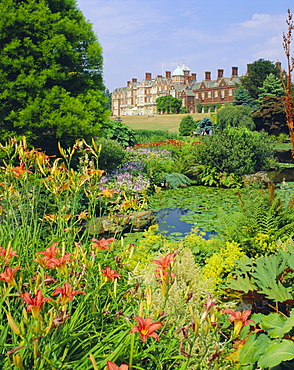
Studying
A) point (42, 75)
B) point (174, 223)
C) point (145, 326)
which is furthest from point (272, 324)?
point (42, 75)

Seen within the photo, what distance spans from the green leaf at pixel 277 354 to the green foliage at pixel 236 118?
30632 mm

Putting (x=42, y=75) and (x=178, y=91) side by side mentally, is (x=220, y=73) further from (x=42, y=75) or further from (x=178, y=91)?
(x=42, y=75)

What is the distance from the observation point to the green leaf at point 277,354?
170 cm

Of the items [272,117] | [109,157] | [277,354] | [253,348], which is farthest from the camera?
[272,117]

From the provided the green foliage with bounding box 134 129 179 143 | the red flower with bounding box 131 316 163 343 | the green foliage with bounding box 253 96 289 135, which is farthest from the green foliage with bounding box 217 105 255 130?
the red flower with bounding box 131 316 163 343

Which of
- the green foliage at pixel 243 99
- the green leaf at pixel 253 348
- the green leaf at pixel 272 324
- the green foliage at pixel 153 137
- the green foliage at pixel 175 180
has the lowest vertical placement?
the green foliage at pixel 175 180

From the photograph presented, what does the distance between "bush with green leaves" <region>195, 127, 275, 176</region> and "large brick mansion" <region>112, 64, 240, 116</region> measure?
162ft

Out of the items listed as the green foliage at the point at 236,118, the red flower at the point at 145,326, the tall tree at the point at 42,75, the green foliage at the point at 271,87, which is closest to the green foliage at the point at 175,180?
the tall tree at the point at 42,75

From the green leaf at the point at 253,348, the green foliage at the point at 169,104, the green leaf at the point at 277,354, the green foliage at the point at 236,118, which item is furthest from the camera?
the green foliage at the point at 169,104

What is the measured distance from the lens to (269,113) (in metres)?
31.1

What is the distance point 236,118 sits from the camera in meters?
31.7

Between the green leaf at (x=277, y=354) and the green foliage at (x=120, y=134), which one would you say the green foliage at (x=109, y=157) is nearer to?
the green foliage at (x=120, y=134)

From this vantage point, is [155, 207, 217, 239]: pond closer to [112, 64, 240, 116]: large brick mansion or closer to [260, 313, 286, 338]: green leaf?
[260, 313, 286, 338]: green leaf

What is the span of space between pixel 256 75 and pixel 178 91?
91.4ft
